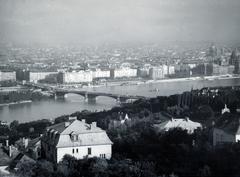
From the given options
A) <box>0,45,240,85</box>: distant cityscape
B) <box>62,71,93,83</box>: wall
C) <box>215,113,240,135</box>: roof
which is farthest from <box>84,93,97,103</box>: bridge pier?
<box>215,113,240,135</box>: roof

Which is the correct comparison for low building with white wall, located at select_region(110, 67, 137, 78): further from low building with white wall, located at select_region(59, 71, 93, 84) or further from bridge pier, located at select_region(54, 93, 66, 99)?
bridge pier, located at select_region(54, 93, 66, 99)

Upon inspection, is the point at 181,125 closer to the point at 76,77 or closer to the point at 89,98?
the point at 89,98

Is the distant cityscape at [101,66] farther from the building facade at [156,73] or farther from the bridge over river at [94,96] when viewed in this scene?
the bridge over river at [94,96]

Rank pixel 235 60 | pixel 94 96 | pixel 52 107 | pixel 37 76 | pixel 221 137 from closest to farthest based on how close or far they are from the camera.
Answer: pixel 221 137 → pixel 235 60 → pixel 52 107 → pixel 94 96 → pixel 37 76

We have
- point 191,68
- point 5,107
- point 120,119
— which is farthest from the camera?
point 191,68

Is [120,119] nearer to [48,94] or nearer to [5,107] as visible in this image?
[5,107]

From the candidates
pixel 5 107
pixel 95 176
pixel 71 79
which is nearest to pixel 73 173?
pixel 95 176

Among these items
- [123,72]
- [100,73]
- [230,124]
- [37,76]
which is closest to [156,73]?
[123,72]
